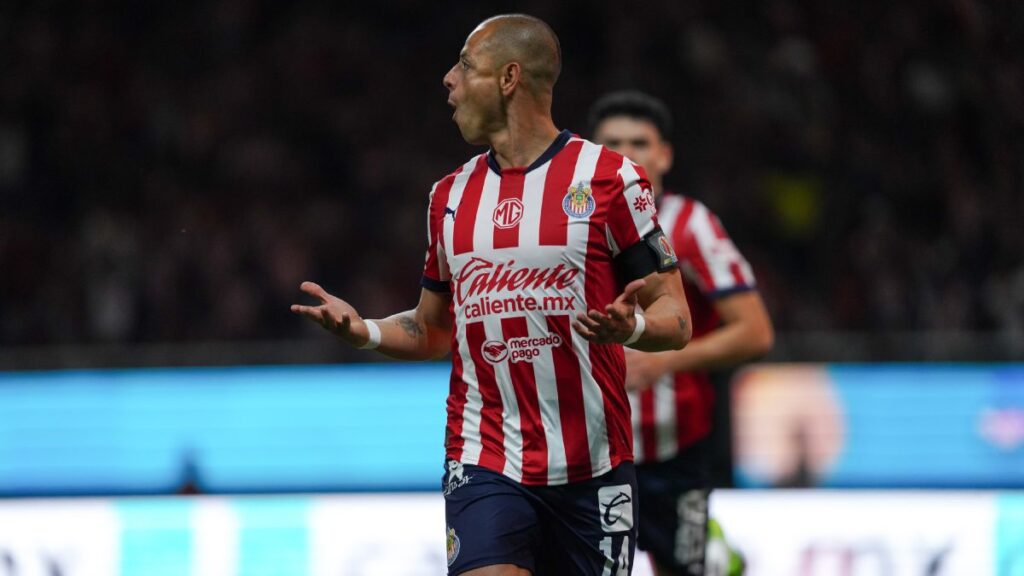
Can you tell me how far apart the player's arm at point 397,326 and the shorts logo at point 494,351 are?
0.30 meters

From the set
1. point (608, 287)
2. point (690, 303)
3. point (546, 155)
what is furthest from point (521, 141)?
point (690, 303)

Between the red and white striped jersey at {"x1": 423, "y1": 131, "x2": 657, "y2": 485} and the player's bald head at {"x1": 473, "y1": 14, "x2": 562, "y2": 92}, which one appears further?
the player's bald head at {"x1": 473, "y1": 14, "x2": 562, "y2": 92}

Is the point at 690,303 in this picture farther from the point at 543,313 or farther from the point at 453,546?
the point at 453,546

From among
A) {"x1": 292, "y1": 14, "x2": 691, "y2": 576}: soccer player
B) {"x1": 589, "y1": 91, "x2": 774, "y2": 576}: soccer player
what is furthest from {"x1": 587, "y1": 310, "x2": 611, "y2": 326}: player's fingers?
{"x1": 589, "y1": 91, "x2": 774, "y2": 576}: soccer player

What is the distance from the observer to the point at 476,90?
11.5 feet

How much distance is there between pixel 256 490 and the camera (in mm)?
8078

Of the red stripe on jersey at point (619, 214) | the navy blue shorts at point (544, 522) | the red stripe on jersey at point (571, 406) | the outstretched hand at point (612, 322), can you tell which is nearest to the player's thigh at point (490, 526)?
the navy blue shorts at point (544, 522)

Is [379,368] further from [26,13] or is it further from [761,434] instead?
[26,13]

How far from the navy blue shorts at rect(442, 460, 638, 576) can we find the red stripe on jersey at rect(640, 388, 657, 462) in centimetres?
104

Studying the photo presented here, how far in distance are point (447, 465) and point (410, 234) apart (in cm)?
763

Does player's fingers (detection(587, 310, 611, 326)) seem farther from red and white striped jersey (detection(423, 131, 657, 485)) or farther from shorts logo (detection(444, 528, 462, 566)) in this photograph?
shorts logo (detection(444, 528, 462, 566))

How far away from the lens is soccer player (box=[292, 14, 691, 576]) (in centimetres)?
339

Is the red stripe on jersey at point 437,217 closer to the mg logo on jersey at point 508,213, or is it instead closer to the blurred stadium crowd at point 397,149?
the mg logo on jersey at point 508,213

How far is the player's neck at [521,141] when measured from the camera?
355cm
